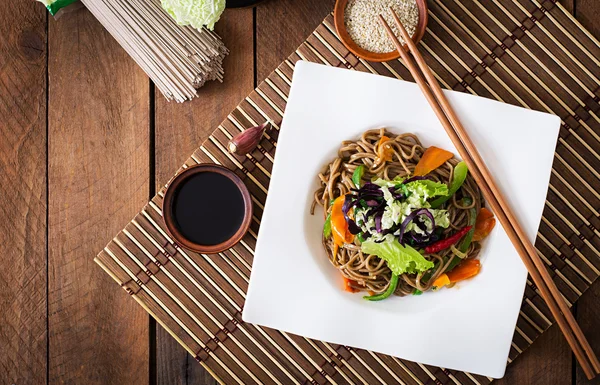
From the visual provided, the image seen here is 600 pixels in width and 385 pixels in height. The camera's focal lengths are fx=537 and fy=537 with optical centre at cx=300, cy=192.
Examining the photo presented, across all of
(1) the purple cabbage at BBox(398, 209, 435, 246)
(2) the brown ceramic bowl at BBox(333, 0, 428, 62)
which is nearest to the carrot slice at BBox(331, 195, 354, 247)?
(1) the purple cabbage at BBox(398, 209, 435, 246)

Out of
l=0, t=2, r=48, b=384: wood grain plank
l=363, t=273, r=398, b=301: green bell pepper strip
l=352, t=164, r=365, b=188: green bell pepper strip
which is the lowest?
l=0, t=2, r=48, b=384: wood grain plank

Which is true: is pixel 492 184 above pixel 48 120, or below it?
above

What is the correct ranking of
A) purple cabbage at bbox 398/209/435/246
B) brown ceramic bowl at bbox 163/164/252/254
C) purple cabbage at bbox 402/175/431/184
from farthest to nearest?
1. brown ceramic bowl at bbox 163/164/252/254
2. purple cabbage at bbox 402/175/431/184
3. purple cabbage at bbox 398/209/435/246

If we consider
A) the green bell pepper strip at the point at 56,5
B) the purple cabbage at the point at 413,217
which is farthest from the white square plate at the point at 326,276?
the green bell pepper strip at the point at 56,5

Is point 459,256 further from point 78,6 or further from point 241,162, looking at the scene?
point 78,6

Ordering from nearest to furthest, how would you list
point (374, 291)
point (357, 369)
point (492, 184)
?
point (492, 184) < point (374, 291) < point (357, 369)

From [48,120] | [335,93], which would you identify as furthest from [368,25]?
[48,120]

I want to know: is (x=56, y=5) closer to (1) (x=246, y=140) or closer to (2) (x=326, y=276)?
(1) (x=246, y=140)

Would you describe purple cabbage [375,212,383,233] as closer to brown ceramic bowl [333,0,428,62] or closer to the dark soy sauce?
the dark soy sauce
